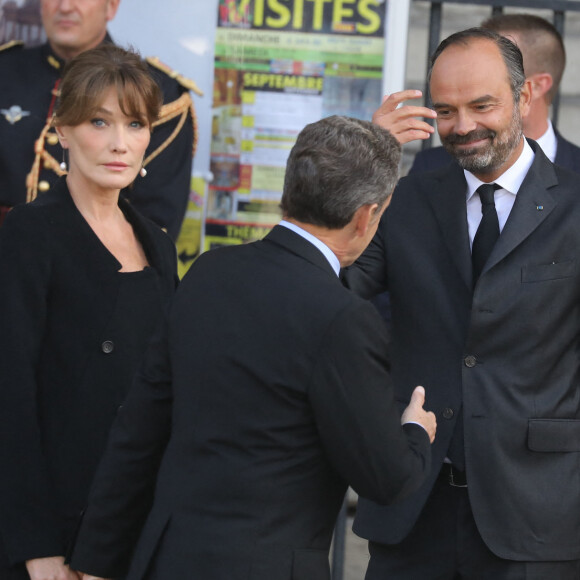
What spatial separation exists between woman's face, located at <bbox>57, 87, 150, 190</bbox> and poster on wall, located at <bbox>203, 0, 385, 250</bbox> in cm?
156

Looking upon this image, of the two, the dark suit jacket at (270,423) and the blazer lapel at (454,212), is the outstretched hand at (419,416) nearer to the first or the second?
the dark suit jacket at (270,423)

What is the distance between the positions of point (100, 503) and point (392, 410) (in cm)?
64

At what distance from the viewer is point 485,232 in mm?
2877

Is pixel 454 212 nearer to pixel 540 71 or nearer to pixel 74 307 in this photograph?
pixel 74 307

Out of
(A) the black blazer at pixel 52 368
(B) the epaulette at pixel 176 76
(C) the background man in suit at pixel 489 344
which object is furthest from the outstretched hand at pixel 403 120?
(B) the epaulette at pixel 176 76

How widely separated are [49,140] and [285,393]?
85.6 inches

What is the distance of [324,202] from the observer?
2270 mm

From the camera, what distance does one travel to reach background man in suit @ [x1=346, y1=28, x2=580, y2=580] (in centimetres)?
277

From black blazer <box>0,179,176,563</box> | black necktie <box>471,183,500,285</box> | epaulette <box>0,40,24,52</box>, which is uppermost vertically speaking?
epaulette <box>0,40,24,52</box>

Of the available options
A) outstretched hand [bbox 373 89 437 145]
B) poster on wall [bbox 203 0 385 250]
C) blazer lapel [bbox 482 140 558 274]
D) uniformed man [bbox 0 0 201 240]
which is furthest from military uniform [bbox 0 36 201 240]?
blazer lapel [bbox 482 140 558 274]

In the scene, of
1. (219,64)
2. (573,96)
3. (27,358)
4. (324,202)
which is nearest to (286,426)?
(324,202)

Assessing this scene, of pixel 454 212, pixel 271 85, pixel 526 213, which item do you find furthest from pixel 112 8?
pixel 526 213

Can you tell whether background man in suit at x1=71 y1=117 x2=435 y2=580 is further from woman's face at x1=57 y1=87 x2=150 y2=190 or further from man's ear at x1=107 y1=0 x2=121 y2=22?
man's ear at x1=107 y1=0 x2=121 y2=22

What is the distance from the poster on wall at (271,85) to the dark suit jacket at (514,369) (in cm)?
170
